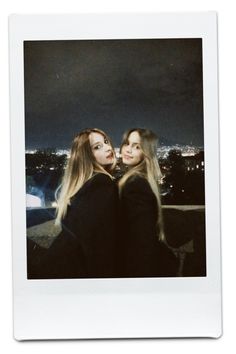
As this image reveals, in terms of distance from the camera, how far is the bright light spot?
111 centimetres

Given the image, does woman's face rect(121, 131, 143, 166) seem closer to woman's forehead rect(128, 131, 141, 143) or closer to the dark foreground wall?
woman's forehead rect(128, 131, 141, 143)

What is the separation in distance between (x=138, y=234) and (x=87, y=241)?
0.59ft

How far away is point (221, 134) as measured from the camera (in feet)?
3.70

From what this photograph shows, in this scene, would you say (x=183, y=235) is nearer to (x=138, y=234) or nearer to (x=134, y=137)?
Answer: (x=138, y=234)

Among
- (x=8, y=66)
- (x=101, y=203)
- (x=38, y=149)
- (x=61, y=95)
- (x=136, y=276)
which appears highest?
(x=8, y=66)

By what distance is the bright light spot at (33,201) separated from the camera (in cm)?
111

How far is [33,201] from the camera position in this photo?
43.6 inches

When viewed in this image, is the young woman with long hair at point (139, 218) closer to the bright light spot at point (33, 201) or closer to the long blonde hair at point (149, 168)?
the long blonde hair at point (149, 168)

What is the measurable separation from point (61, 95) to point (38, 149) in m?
0.21

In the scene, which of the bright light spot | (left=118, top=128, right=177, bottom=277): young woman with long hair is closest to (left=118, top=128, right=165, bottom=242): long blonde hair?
(left=118, top=128, right=177, bottom=277): young woman with long hair

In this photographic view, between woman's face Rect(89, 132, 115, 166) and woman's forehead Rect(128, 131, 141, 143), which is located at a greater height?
woman's forehead Rect(128, 131, 141, 143)

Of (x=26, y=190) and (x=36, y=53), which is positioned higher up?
(x=36, y=53)

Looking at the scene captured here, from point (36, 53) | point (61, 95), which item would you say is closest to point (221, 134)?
point (61, 95)

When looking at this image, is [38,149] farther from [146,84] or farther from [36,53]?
[146,84]
